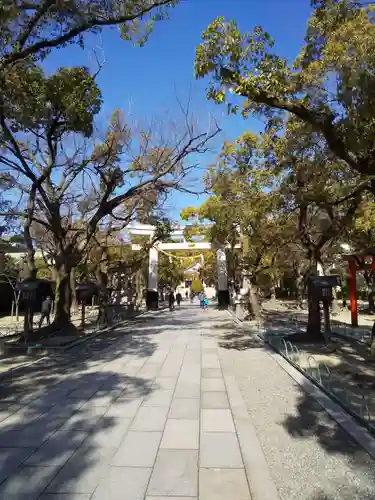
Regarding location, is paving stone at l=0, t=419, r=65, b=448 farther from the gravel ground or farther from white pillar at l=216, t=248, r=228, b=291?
white pillar at l=216, t=248, r=228, b=291

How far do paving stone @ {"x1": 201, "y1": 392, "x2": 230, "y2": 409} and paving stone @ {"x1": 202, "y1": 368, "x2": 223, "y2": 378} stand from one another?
1.39 metres

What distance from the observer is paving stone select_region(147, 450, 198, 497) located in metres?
3.69

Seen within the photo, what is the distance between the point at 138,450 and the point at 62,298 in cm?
1123

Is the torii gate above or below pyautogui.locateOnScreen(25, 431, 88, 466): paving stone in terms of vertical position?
above

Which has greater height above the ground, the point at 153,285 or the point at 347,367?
the point at 153,285

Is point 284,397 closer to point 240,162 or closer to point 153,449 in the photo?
point 153,449

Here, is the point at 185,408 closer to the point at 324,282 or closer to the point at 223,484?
the point at 223,484

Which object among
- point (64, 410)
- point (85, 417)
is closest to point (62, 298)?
point (64, 410)

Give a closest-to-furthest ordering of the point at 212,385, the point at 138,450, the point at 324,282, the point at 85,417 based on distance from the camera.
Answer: the point at 138,450, the point at 85,417, the point at 212,385, the point at 324,282

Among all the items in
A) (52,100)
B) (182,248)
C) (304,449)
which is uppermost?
(52,100)

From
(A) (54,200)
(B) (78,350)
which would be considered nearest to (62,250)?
(A) (54,200)


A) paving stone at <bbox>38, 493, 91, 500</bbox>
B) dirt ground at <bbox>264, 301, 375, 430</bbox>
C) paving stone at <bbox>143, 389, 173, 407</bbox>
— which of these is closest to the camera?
paving stone at <bbox>38, 493, 91, 500</bbox>

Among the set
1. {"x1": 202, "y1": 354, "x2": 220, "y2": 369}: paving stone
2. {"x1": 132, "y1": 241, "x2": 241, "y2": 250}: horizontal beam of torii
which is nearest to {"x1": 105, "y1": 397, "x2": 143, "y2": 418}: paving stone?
{"x1": 202, "y1": 354, "x2": 220, "y2": 369}: paving stone

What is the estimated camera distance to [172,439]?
4.94 m
